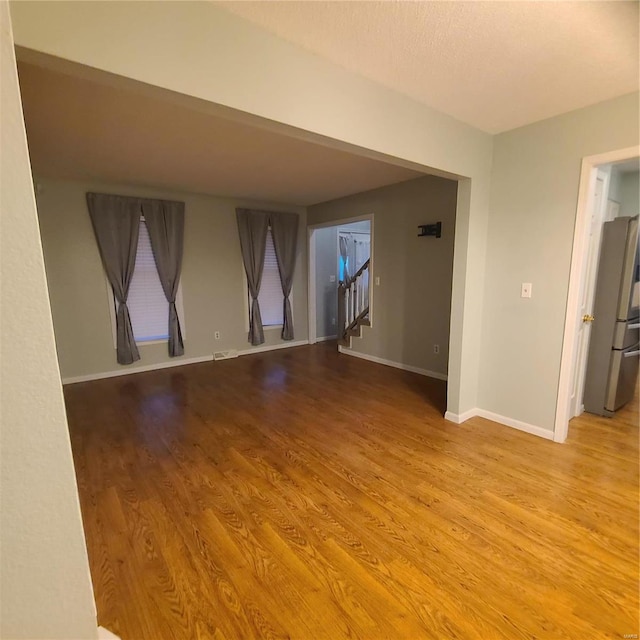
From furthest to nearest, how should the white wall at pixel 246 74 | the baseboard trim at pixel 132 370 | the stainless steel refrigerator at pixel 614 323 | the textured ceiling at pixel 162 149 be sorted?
the baseboard trim at pixel 132 370
the stainless steel refrigerator at pixel 614 323
the textured ceiling at pixel 162 149
the white wall at pixel 246 74

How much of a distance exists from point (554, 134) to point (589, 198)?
53 centimetres

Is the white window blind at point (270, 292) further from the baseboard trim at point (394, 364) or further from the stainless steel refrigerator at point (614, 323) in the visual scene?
the stainless steel refrigerator at point (614, 323)

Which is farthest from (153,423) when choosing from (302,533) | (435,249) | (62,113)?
(435,249)

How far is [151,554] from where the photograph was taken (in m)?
1.67

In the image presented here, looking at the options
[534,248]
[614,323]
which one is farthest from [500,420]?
[534,248]

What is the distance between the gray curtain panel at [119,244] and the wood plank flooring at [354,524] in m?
1.29

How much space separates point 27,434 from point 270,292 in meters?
5.19

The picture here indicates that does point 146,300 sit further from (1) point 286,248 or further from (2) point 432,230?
(2) point 432,230

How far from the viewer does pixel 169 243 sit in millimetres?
4598

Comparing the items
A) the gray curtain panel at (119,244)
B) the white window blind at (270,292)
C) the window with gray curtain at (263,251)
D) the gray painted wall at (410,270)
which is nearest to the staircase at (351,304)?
the gray painted wall at (410,270)

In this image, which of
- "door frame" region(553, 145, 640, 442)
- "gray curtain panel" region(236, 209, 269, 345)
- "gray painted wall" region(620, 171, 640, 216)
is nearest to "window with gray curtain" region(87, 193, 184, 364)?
"gray curtain panel" region(236, 209, 269, 345)

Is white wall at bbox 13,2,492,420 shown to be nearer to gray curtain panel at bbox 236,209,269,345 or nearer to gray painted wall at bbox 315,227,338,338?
gray curtain panel at bbox 236,209,269,345

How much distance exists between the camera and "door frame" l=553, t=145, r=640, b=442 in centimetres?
228

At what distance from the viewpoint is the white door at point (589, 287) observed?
2.77m
